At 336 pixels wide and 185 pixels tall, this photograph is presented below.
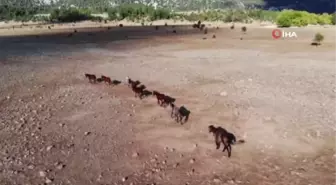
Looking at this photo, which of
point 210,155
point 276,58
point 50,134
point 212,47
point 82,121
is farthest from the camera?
point 212,47

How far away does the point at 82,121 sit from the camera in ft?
42.8

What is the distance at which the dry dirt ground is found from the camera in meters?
9.20

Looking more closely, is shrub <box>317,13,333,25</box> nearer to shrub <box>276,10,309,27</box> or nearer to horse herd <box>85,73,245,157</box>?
shrub <box>276,10,309,27</box>

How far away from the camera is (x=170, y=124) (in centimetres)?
1243

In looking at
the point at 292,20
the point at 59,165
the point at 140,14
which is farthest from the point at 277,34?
the point at 140,14

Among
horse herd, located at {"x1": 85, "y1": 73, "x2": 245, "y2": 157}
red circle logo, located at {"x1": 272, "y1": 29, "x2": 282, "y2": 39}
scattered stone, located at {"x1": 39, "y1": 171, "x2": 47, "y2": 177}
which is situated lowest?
scattered stone, located at {"x1": 39, "y1": 171, "x2": 47, "y2": 177}

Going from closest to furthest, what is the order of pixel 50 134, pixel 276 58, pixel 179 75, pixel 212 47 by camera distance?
1. pixel 50 134
2. pixel 179 75
3. pixel 276 58
4. pixel 212 47

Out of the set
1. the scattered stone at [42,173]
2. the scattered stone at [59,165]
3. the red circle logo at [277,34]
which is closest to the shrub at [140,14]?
the red circle logo at [277,34]

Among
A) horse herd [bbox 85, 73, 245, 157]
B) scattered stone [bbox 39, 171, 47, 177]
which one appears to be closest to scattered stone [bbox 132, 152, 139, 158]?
horse herd [bbox 85, 73, 245, 157]

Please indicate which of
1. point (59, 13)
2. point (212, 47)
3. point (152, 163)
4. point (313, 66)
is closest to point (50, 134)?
point (152, 163)

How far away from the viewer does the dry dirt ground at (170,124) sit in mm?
9203

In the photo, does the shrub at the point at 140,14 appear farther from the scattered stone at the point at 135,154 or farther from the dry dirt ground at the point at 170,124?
the scattered stone at the point at 135,154

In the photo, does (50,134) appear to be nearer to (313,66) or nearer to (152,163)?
(152,163)

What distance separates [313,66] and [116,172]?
51.8 feet
